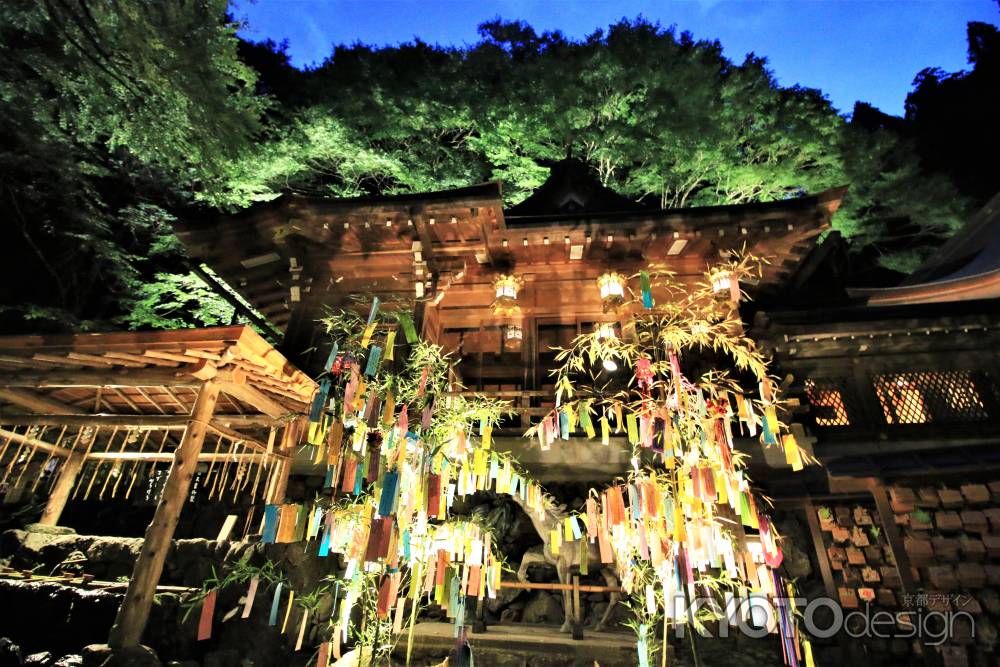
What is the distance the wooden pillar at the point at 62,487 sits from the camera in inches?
345

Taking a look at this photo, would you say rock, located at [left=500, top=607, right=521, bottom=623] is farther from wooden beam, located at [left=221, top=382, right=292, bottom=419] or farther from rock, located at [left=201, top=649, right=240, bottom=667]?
wooden beam, located at [left=221, top=382, right=292, bottom=419]

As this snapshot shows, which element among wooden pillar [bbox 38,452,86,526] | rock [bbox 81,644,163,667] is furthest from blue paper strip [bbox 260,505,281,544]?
wooden pillar [bbox 38,452,86,526]

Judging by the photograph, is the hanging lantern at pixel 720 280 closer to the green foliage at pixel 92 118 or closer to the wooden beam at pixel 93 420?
the wooden beam at pixel 93 420

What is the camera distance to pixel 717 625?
6.89 m

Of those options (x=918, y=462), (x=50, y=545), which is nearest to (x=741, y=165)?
(x=918, y=462)

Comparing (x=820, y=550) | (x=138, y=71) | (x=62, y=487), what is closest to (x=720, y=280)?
(x=820, y=550)

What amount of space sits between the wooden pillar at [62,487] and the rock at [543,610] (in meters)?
8.69

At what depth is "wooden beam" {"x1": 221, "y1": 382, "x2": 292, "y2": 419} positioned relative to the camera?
6.53 metres

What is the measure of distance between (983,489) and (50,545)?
14.2 m

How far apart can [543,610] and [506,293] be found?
209 inches

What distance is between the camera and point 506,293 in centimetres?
848

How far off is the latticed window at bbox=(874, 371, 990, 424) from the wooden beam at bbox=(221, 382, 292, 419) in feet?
33.6

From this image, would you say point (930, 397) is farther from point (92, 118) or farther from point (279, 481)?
point (92, 118)

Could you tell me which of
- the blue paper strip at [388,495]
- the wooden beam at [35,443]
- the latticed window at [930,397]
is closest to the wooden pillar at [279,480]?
the wooden beam at [35,443]
